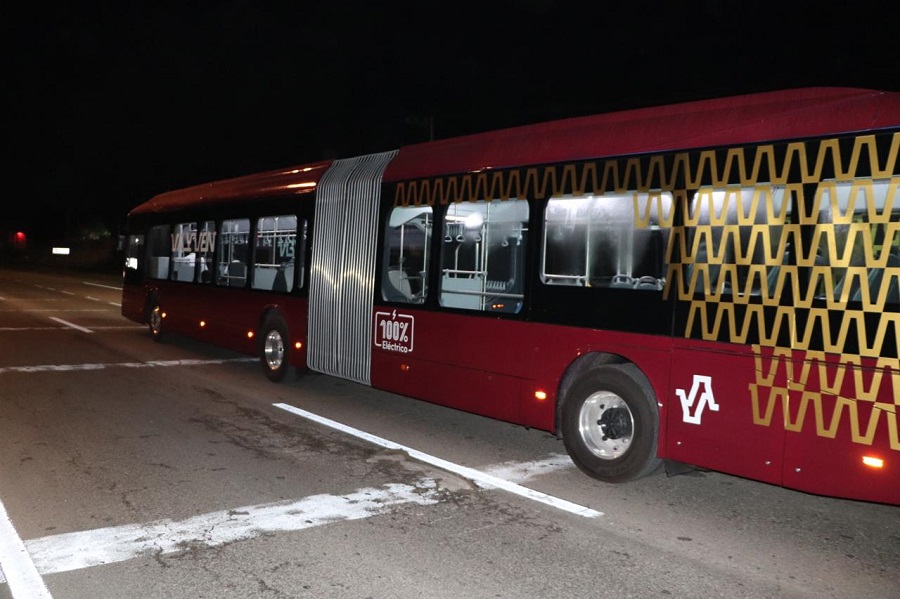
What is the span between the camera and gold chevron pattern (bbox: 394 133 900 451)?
4.73 meters

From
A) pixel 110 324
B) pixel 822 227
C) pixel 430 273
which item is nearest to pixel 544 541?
pixel 822 227

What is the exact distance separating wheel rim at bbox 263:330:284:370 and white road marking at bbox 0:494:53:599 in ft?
19.3

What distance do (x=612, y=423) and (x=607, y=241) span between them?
4.90 feet

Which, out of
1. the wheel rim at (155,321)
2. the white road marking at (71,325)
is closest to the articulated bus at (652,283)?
the wheel rim at (155,321)

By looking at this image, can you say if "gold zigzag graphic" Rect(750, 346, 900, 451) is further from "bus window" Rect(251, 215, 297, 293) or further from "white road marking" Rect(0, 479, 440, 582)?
"bus window" Rect(251, 215, 297, 293)

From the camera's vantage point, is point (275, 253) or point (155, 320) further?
point (155, 320)

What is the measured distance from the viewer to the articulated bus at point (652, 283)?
486 centimetres

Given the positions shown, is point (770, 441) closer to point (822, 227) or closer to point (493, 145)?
point (822, 227)

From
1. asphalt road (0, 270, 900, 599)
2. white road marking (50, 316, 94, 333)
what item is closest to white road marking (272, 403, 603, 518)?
asphalt road (0, 270, 900, 599)

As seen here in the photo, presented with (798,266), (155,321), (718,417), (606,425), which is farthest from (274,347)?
(798,266)

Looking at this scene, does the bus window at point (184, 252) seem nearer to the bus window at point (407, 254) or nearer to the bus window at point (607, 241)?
the bus window at point (407, 254)

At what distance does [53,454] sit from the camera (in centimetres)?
686

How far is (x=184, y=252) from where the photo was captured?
45.8 feet

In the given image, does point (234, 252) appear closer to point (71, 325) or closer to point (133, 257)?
point (133, 257)
